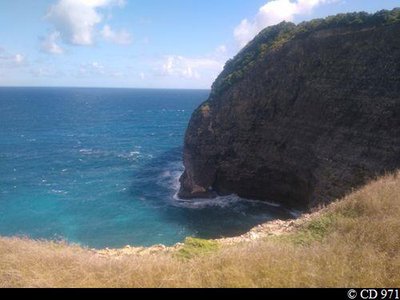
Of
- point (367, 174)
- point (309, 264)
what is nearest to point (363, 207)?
point (309, 264)

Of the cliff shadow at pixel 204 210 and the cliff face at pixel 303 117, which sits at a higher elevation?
the cliff face at pixel 303 117

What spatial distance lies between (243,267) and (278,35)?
37.9m

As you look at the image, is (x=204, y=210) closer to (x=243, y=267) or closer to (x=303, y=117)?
(x=303, y=117)

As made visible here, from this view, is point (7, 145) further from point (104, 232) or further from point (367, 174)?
point (367, 174)

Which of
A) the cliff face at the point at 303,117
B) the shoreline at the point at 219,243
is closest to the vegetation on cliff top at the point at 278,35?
the cliff face at the point at 303,117

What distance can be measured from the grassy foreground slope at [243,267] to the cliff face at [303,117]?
18353mm

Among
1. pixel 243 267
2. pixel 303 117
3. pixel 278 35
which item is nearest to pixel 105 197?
pixel 303 117

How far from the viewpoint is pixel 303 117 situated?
33.8m

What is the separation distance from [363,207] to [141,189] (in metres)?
33.1

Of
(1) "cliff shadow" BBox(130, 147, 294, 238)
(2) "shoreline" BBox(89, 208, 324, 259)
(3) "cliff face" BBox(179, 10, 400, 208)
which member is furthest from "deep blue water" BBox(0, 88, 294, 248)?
(2) "shoreline" BBox(89, 208, 324, 259)

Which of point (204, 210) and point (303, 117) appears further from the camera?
point (204, 210)

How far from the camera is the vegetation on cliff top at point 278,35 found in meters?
31.1

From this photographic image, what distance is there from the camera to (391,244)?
8.84m

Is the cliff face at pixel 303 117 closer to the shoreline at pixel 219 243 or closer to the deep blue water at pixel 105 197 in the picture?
the deep blue water at pixel 105 197
